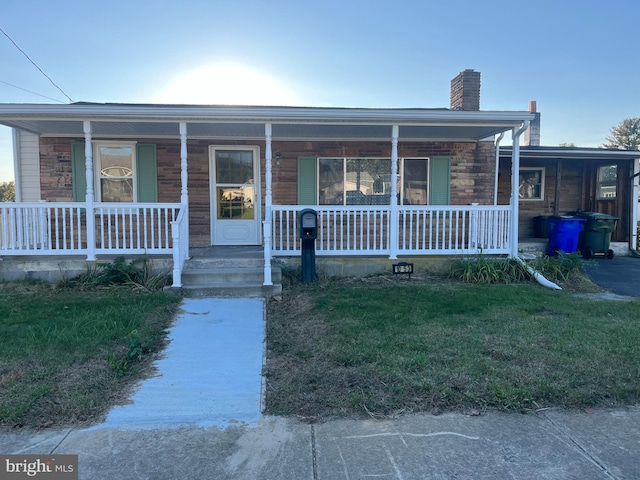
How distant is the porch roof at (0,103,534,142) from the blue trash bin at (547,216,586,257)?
128 inches

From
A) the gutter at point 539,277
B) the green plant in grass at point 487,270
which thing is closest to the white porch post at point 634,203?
the gutter at point 539,277

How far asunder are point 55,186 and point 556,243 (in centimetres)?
1118

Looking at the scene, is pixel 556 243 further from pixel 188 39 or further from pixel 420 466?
pixel 188 39

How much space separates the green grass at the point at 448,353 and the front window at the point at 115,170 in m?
5.10

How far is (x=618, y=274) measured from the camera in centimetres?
909

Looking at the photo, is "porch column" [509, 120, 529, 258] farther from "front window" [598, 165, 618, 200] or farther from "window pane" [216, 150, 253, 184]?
"front window" [598, 165, 618, 200]

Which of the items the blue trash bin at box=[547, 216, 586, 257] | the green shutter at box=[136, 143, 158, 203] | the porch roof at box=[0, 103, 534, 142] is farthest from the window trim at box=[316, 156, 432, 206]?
the green shutter at box=[136, 143, 158, 203]

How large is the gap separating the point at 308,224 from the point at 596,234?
25.3ft

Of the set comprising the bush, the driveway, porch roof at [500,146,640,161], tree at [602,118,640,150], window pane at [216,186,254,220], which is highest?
tree at [602,118,640,150]

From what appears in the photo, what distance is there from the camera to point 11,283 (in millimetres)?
7648

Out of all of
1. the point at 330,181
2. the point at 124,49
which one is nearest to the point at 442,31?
the point at 330,181

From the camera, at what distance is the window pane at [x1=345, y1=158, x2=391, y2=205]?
1019 centimetres

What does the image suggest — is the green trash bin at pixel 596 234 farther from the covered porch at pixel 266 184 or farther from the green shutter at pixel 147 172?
the green shutter at pixel 147 172

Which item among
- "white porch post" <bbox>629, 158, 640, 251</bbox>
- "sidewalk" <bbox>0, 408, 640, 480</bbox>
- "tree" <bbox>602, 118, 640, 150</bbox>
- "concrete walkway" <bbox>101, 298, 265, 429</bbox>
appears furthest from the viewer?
"tree" <bbox>602, 118, 640, 150</bbox>
